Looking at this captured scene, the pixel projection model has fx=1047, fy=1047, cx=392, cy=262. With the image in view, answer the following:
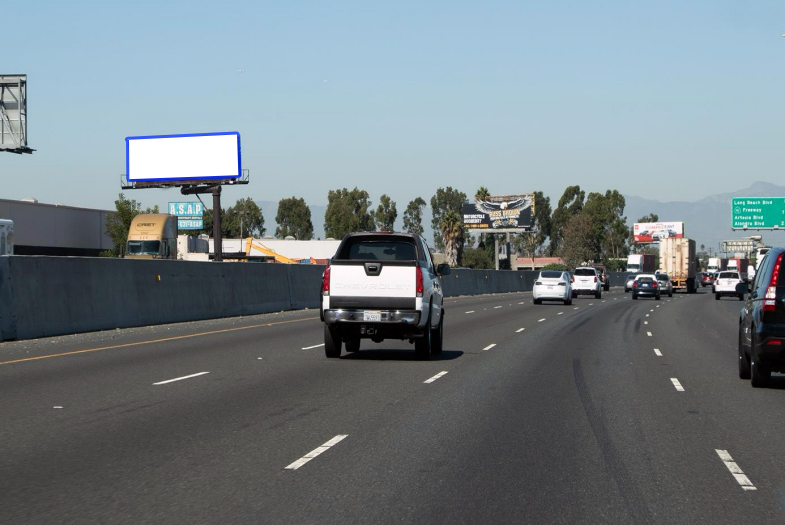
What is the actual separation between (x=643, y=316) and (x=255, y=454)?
31.1 m

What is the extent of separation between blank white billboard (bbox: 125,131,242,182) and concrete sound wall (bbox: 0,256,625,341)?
31758mm

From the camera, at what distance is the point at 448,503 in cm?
715

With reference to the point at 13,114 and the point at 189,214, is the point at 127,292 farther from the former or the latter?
the point at 189,214

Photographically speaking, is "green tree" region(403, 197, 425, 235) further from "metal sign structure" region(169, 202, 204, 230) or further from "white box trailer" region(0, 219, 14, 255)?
"white box trailer" region(0, 219, 14, 255)

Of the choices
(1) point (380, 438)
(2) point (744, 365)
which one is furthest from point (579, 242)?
(1) point (380, 438)

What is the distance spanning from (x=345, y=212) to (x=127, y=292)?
150267mm

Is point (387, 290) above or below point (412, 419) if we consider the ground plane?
above

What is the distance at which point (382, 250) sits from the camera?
18938 mm

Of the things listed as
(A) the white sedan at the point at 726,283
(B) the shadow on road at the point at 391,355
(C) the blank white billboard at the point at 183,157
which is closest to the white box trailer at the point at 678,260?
(A) the white sedan at the point at 726,283

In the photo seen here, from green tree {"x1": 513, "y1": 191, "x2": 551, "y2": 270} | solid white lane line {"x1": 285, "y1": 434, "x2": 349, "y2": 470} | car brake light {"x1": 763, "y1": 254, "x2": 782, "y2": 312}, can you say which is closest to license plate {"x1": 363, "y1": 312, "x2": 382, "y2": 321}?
car brake light {"x1": 763, "y1": 254, "x2": 782, "y2": 312}

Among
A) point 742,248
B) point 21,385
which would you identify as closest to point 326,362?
point 21,385

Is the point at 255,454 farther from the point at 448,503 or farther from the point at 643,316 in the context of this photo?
the point at 643,316

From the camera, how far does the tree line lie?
516 feet

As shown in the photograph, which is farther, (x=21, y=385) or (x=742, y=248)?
(x=742, y=248)
